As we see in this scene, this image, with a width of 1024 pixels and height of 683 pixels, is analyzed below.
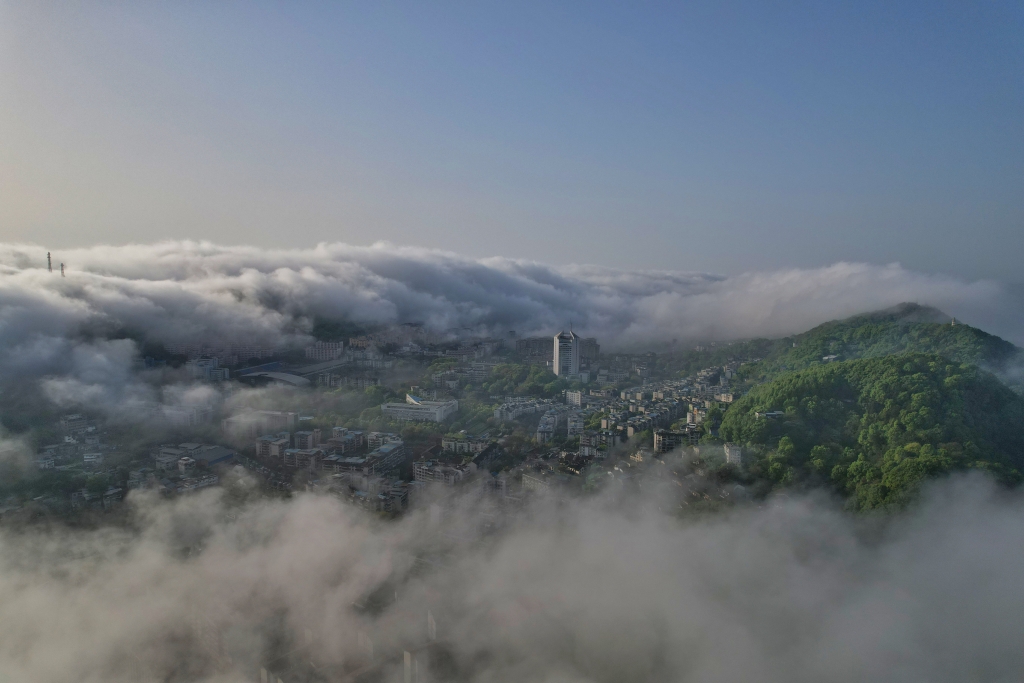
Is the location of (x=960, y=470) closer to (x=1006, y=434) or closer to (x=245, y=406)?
(x=1006, y=434)

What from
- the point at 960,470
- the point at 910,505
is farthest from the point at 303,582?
the point at 960,470

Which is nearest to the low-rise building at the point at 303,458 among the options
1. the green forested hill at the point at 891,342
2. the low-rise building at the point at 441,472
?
the low-rise building at the point at 441,472

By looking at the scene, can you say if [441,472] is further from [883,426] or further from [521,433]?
[883,426]

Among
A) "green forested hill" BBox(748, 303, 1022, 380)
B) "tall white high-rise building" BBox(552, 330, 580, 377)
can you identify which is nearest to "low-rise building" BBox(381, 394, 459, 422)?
"tall white high-rise building" BBox(552, 330, 580, 377)

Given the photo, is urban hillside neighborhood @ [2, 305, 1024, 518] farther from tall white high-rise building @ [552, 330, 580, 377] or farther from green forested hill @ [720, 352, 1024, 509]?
tall white high-rise building @ [552, 330, 580, 377]

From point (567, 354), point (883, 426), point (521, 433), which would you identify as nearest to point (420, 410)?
point (521, 433)
